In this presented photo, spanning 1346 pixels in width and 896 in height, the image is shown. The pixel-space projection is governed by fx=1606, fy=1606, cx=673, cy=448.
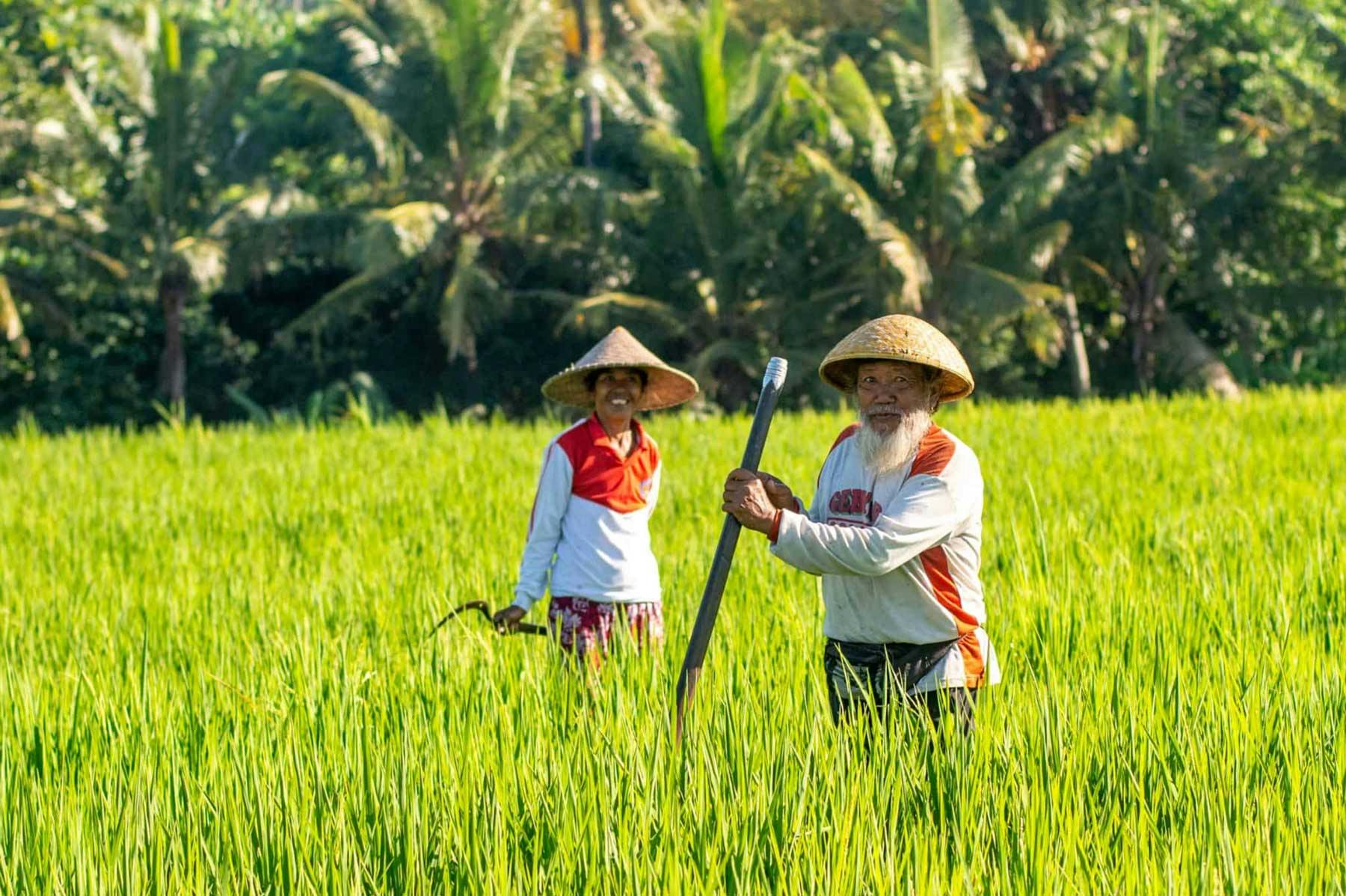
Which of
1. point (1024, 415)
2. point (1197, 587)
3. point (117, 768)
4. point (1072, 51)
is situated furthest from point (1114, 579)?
point (1072, 51)

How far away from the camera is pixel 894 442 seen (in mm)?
2621

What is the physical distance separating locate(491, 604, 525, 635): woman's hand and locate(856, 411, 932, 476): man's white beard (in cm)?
105

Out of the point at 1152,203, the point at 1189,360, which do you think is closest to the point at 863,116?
the point at 1152,203

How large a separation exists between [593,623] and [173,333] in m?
18.6

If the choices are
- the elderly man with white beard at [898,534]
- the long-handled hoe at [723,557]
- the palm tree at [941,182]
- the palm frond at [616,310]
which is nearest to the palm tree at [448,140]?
the palm frond at [616,310]

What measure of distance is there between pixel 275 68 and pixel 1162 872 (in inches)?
960

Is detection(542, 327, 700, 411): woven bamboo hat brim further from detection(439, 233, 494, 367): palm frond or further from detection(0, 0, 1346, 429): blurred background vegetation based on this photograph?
detection(439, 233, 494, 367): palm frond

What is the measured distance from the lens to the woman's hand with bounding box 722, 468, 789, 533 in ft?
8.11

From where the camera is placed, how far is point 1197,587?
14.9 feet

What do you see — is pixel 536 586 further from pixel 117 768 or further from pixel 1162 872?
pixel 1162 872

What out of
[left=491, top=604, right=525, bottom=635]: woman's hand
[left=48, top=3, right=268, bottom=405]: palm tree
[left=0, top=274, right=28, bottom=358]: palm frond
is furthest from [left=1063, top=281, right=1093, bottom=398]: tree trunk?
[left=491, top=604, right=525, bottom=635]: woman's hand

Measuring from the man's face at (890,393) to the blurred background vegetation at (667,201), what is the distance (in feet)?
46.6

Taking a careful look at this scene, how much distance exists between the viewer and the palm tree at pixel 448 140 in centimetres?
1822

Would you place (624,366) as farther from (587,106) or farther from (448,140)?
(587,106)
